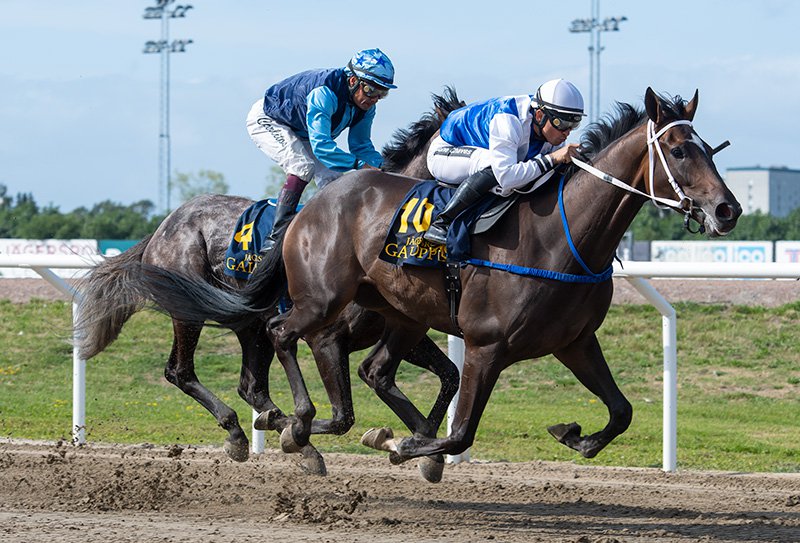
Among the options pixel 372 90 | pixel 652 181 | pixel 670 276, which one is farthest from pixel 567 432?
pixel 372 90

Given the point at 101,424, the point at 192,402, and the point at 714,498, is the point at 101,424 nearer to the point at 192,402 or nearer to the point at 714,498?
the point at 192,402

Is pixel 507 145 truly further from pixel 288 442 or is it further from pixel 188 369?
pixel 188 369

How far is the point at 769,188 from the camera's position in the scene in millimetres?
61312

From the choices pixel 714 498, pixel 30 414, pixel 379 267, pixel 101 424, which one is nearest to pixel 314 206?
pixel 379 267

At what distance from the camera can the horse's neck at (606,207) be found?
5.12 metres

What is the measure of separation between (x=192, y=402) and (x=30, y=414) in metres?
1.35

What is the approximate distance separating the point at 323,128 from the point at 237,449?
1.83 m

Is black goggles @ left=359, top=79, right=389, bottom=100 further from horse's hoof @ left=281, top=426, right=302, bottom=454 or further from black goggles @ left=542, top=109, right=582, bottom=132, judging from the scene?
horse's hoof @ left=281, top=426, right=302, bottom=454

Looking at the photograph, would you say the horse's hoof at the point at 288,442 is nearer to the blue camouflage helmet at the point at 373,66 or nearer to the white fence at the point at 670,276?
the white fence at the point at 670,276

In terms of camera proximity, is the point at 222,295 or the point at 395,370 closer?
the point at 395,370

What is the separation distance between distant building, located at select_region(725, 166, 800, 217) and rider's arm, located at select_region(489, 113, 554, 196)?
57.9 metres

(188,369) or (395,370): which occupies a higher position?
(395,370)

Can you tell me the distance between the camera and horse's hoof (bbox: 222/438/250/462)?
6.73m

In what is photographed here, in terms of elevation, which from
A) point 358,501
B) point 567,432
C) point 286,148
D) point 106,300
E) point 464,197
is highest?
point 286,148
